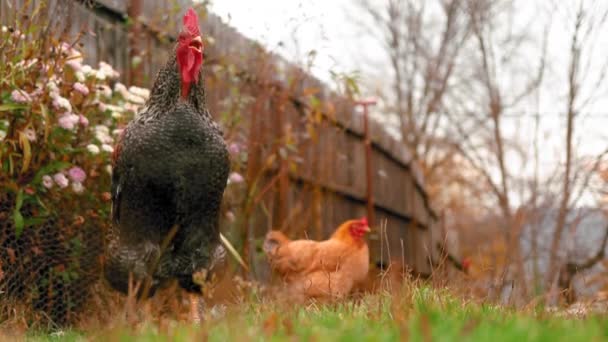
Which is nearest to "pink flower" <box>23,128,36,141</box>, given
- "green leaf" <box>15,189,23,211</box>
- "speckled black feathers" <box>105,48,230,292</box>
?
"green leaf" <box>15,189,23,211</box>

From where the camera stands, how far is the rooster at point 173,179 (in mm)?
3527

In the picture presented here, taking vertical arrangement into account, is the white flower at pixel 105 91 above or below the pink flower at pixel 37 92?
above

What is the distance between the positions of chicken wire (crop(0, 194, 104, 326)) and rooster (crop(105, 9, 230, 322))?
670mm

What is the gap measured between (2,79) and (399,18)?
868 cm

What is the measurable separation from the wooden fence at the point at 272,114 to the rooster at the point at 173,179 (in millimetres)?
592

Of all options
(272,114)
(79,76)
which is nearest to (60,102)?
(79,76)

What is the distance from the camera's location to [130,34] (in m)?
5.35

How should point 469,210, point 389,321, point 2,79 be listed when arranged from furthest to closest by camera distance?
point 469,210, point 2,79, point 389,321

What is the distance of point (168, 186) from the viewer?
3.54m

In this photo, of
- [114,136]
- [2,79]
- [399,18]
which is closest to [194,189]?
[2,79]

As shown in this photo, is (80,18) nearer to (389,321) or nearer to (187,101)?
(187,101)

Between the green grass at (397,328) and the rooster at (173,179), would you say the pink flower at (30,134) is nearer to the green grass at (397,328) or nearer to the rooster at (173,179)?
the rooster at (173,179)

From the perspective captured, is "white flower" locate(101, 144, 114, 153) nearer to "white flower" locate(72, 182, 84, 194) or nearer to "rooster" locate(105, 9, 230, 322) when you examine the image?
"white flower" locate(72, 182, 84, 194)

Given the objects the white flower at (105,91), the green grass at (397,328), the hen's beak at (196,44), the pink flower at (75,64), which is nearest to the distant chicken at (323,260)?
the white flower at (105,91)
